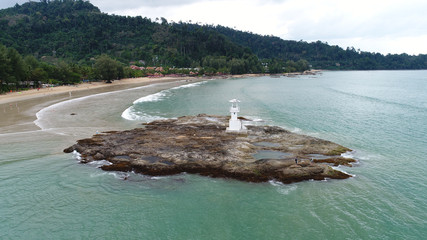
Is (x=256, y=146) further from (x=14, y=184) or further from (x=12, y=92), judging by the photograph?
(x=12, y=92)

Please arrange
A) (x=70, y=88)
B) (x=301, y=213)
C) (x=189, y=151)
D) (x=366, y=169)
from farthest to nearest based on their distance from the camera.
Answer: (x=70, y=88)
(x=189, y=151)
(x=366, y=169)
(x=301, y=213)

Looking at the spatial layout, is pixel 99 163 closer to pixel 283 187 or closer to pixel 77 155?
pixel 77 155

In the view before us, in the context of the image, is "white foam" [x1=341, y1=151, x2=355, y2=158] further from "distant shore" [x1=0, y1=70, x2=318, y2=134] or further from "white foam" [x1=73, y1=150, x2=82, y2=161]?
"distant shore" [x1=0, y1=70, x2=318, y2=134]

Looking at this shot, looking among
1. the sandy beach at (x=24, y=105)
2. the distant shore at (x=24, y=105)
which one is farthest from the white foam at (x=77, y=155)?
the distant shore at (x=24, y=105)

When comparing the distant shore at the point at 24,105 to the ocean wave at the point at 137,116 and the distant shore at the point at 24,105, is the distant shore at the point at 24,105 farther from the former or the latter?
the ocean wave at the point at 137,116

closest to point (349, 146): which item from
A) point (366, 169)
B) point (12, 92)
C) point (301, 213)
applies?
point (366, 169)

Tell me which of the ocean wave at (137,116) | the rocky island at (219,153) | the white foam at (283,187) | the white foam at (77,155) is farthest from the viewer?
the ocean wave at (137,116)

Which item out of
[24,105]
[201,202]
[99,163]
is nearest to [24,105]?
[24,105]

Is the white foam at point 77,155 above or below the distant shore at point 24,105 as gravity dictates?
below
